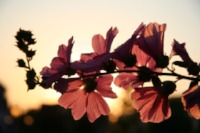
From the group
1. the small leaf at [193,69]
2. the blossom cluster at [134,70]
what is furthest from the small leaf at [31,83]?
the small leaf at [193,69]

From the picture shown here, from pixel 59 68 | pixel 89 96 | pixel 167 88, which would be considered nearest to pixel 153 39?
pixel 167 88

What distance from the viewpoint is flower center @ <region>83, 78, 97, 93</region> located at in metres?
2.94

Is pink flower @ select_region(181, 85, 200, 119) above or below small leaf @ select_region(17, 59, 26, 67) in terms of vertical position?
below

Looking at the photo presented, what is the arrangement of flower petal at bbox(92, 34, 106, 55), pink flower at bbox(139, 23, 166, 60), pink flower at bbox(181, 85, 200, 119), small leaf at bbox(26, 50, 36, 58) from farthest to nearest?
small leaf at bbox(26, 50, 36, 58) → flower petal at bbox(92, 34, 106, 55) → pink flower at bbox(139, 23, 166, 60) → pink flower at bbox(181, 85, 200, 119)

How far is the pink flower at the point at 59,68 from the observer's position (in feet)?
8.93

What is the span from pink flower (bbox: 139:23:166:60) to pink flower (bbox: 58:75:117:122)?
399 millimetres

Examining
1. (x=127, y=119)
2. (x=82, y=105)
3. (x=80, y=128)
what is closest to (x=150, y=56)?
(x=82, y=105)

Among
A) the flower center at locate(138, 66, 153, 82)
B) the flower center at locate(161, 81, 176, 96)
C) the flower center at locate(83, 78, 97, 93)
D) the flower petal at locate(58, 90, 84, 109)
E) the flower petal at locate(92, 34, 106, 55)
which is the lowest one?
the flower petal at locate(58, 90, 84, 109)

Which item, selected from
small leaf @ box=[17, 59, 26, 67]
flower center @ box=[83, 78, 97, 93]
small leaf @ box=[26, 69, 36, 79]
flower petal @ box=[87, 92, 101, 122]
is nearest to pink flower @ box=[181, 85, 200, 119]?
flower center @ box=[83, 78, 97, 93]

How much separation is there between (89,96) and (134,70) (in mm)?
495

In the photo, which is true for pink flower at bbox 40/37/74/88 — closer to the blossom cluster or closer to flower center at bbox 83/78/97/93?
the blossom cluster

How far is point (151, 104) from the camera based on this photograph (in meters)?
2.95

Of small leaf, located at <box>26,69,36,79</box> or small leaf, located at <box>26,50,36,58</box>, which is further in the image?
small leaf, located at <box>26,50,36,58</box>

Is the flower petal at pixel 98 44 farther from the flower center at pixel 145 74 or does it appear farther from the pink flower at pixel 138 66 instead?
the flower center at pixel 145 74
